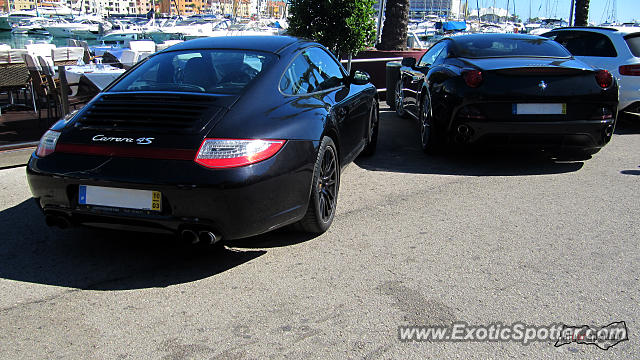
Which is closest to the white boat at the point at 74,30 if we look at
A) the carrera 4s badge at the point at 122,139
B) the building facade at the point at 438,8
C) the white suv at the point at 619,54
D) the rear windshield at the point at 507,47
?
the white suv at the point at 619,54

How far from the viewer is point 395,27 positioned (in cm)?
1470

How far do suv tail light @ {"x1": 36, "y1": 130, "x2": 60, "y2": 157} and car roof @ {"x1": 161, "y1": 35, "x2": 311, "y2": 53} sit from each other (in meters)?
1.36

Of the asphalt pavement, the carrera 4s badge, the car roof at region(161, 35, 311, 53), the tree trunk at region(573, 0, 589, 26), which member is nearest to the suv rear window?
the asphalt pavement

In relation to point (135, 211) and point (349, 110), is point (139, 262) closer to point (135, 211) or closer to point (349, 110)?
point (135, 211)

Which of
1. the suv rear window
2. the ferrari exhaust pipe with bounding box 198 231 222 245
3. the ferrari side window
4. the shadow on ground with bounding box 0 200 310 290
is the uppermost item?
the suv rear window

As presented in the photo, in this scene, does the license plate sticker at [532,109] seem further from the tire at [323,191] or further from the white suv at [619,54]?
the white suv at [619,54]

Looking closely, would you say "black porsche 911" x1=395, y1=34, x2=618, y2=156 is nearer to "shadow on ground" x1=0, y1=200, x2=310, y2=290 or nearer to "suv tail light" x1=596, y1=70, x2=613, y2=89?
"suv tail light" x1=596, y1=70, x2=613, y2=89

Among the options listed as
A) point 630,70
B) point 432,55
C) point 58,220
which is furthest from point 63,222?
point 630,70

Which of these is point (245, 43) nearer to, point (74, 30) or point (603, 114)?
point (603, 114)

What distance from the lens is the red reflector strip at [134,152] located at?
3299mm

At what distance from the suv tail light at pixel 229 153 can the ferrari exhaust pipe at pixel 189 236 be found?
0.42m

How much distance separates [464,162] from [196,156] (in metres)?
4.18

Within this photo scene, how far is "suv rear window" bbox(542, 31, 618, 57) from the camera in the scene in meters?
8.94

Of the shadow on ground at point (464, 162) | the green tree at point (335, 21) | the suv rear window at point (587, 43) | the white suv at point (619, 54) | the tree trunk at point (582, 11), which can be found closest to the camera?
the shadow on ground at point (464, 162)
